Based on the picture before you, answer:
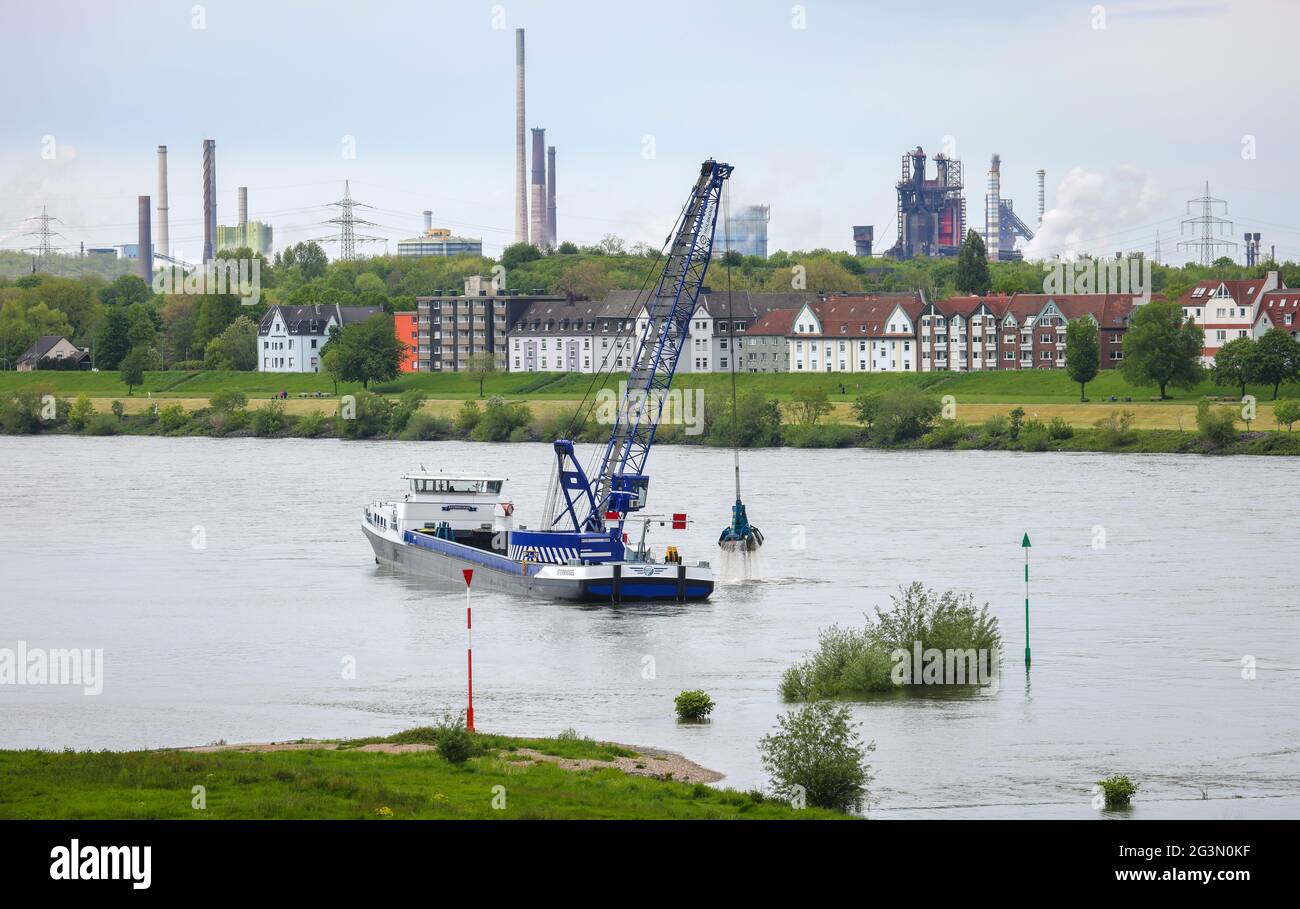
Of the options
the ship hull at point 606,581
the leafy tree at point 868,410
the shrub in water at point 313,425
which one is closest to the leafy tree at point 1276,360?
the leafy tree at point 868,410

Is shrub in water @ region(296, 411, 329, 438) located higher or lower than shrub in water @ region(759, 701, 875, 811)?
higher

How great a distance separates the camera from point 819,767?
83.0 feet

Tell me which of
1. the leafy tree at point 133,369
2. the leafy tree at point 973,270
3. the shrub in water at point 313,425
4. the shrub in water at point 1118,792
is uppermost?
the leafy tree at point 973,270

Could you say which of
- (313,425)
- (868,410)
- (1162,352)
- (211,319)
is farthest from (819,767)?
(211,319)

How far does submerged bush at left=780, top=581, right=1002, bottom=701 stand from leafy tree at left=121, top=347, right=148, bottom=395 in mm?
121399

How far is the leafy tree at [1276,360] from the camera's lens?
107438 mm

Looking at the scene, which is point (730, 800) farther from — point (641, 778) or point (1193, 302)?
point (1193, 302)

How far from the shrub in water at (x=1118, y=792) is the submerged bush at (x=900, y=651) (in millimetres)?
8975

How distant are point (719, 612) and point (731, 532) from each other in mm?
5416

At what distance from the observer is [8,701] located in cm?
3566

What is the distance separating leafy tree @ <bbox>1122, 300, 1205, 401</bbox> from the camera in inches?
4333

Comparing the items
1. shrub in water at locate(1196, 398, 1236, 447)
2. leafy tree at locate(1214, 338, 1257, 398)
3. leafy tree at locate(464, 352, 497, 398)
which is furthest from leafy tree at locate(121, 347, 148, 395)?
shrub in water at locate(1196, 398, 1236, 447)

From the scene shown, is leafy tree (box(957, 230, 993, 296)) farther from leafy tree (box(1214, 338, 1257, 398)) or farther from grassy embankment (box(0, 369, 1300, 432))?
leafy tree (box(1214, 338, 1257, 398))

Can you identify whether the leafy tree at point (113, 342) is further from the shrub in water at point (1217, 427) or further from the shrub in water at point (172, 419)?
the shrub in water at point (1217, 427)
